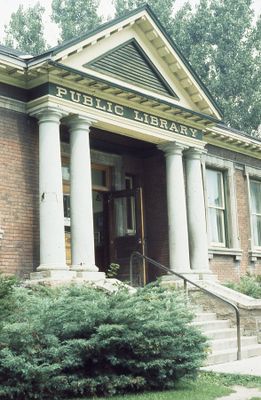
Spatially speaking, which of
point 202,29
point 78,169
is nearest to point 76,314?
point 78,169

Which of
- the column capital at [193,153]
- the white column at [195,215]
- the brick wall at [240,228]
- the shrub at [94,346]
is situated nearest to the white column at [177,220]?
the white column at [195,215]

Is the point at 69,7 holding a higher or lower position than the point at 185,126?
higher

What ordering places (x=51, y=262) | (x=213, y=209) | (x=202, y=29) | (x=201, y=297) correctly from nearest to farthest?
(x=51, y=262) → (x=201, y=297) → (x=213, y=209) → (x=202, y=29)

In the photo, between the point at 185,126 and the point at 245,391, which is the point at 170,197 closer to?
the point at 185,126

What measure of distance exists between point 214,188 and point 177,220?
393 cm

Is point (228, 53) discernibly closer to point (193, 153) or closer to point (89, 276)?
point (193, 153)

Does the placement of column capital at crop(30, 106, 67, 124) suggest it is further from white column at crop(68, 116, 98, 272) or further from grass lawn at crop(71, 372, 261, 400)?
grass lawn at crop(71, 372, 261, 400)

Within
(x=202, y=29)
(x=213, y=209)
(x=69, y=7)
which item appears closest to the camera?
(x=213, y=209)

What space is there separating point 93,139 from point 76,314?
26.1 feet

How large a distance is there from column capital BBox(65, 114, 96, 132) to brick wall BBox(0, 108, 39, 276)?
76cm

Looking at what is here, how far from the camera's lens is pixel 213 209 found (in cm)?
1783

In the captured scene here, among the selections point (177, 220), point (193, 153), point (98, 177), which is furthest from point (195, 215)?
point (98, 177)

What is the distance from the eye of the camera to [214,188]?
18094mm

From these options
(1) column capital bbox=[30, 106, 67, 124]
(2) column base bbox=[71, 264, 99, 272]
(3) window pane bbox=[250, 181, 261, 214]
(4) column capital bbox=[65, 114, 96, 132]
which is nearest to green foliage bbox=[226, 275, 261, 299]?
(3) window pane bbox=[250, 181, 261, 214]
